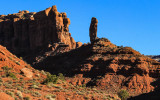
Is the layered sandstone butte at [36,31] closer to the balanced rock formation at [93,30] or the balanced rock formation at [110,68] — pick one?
the balanced rock formation at [93,30]

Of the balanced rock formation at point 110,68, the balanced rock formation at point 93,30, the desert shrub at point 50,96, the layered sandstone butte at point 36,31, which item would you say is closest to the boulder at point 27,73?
the desert shrub at point 50,96

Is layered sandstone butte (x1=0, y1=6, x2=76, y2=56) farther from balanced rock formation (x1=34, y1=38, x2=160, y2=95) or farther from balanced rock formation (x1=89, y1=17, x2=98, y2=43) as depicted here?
balanced rock formation (x1=34, y1=38, x2=160, y2=95)

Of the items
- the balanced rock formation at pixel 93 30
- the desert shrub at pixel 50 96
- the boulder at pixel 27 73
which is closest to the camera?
the desert shrub at pixel 50 96

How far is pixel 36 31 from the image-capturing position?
9075cm

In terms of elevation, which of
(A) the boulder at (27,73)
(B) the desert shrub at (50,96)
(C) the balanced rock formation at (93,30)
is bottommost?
(B) the desert shrub at (50,96)

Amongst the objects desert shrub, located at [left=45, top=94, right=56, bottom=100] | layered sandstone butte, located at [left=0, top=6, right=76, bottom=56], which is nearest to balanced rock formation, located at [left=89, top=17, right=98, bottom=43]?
layered sandstone butte, located at [left=0, top=6, right=76, bottom=56]

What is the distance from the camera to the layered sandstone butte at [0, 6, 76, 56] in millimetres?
86688

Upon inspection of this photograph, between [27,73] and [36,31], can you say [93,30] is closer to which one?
[36,31]

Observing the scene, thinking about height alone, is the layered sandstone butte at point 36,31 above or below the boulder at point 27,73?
above

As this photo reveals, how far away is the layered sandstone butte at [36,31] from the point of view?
86688mm

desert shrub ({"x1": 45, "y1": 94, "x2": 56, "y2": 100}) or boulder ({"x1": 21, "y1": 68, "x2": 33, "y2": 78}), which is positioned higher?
boulder ({"x1": 21, "y1": 68, "x2": 33, "y2": 78})

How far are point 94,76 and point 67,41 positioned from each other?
107 ft

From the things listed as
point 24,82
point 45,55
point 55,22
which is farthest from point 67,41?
point 24,82

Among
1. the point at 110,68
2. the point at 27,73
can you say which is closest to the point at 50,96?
the point at 27,73
